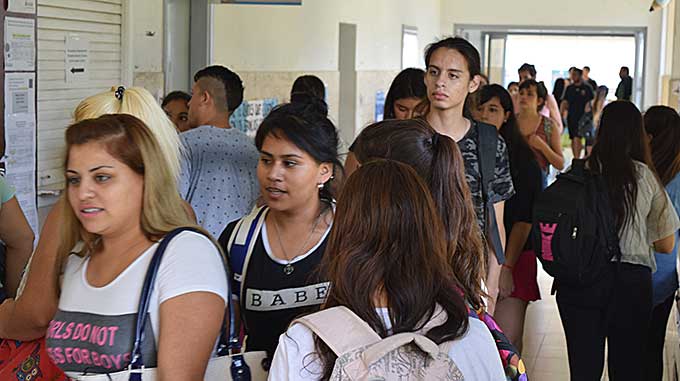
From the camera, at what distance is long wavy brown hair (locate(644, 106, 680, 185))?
18.2ft

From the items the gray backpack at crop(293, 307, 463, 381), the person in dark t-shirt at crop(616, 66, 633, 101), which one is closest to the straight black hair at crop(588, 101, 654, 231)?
the gray backpack at crop(293, 307, 463, 381)

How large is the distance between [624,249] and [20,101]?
3079mm

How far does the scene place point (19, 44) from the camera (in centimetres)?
550

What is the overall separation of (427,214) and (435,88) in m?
2.27

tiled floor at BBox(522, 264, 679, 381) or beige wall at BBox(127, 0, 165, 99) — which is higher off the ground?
beige wall at BBox(127, 0, 165, 99)

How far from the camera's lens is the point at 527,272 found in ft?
20.1

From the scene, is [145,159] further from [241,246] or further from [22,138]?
[22,138]

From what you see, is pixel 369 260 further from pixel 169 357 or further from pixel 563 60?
pixel 563 60

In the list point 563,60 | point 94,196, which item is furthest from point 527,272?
point 563,60

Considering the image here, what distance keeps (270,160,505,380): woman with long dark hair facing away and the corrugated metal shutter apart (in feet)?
11.8

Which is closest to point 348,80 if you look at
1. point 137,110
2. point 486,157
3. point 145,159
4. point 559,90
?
point 486,157

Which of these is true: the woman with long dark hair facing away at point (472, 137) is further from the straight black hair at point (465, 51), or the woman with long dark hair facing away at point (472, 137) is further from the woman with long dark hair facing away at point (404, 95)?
the woman with long dark hair facing away at point (404, 95)

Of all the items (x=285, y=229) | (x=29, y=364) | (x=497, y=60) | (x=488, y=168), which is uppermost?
(x=497, y=60)

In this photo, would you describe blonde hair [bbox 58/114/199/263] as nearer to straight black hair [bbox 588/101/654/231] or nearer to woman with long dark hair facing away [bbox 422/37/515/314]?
woman with long dark hair facing away [bbox 422/37/515/314]
